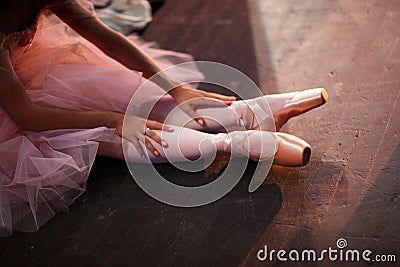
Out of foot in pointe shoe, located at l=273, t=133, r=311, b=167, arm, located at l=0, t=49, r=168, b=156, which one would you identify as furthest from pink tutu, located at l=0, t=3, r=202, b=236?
foot in pointe shoe, located at l=273, t=133, r=311, b=167

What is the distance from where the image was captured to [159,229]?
1417 mm

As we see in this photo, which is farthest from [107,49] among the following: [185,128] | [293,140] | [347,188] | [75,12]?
[347,188]

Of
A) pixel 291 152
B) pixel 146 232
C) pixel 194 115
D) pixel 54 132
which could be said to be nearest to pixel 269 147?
pixel 291 152

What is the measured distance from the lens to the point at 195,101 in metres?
1.60

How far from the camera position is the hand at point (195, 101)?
1.58 m

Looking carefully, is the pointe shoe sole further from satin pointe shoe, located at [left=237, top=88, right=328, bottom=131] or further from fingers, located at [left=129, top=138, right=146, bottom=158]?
fingers, located at [left=129, top=138, right=146, bottom=158]

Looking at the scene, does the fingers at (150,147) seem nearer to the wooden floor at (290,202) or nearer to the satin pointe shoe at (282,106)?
the wooden floor at (290,202)

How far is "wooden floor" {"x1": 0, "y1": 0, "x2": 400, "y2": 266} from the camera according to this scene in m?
1.35

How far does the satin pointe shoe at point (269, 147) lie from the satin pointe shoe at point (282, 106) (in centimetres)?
6

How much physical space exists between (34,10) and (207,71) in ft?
1.91

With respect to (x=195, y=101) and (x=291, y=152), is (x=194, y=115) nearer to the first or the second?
(x=195, y=101)

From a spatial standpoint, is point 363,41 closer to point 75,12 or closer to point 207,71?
point 207,71

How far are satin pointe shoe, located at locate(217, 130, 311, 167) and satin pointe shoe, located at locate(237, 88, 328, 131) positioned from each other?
6 cm

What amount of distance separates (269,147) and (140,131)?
284mm
